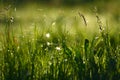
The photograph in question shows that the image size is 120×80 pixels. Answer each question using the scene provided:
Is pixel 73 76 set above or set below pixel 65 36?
below

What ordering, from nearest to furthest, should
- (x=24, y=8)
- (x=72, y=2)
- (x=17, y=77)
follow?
(x=17, y=77), (x=24, y=8), (x=72, y=2)

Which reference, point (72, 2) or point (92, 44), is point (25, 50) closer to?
point (92, 44)

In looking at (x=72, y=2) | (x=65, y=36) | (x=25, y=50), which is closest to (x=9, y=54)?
(x=25, y=50)

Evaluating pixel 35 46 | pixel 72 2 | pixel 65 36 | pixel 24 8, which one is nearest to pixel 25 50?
pixel 35 46

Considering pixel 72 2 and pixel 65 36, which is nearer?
pixel 65 36

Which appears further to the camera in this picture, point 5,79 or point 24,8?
point 24,8

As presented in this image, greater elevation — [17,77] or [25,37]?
[25,37]

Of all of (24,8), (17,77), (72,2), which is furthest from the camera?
(72,2)

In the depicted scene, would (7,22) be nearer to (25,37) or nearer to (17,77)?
(25,37)

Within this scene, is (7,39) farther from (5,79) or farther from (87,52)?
(87,52)
